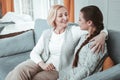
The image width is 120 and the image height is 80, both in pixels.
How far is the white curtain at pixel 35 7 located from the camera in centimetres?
430

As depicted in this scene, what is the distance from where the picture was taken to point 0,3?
4707mm

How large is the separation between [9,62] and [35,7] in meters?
2.15

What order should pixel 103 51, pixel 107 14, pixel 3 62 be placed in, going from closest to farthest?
pixel 103 51
pixel 3 62
pixel 107 14

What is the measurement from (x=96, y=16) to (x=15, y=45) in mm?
1397

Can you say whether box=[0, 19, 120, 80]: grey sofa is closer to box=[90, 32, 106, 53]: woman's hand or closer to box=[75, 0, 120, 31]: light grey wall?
box=[90, 32, 106, 53]: woman's hand

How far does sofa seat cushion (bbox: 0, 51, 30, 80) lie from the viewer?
2.28 meters

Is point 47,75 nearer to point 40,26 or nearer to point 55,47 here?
point 55,47

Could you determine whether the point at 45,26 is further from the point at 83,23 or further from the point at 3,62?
the point at 83,23

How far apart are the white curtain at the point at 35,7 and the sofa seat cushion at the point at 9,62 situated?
65.3 inches

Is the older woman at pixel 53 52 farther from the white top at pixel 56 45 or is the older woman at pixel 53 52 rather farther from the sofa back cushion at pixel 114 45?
the sofa back cushion at pixel 114 45

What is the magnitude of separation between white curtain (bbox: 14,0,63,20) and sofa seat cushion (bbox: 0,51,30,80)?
166 centimetres

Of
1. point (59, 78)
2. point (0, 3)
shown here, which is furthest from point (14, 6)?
point (59, 78)

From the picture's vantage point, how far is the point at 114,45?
1876 mm

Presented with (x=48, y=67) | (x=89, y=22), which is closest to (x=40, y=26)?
(x=48, y=67)
